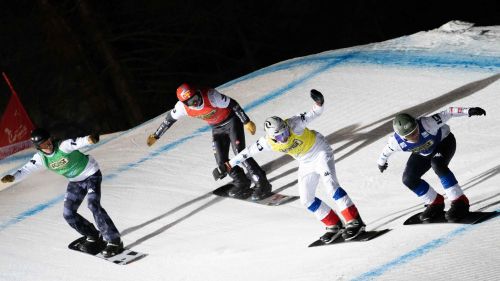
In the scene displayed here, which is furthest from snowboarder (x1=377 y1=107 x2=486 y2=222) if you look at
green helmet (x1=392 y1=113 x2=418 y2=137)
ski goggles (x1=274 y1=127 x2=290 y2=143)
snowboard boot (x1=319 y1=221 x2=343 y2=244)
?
ski goggles (x1=274 y1=127 x2=290 y2=143)

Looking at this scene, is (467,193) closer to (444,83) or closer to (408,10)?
(444,83)

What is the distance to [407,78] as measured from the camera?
10.8m

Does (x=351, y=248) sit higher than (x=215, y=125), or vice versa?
(x=215, y=125)

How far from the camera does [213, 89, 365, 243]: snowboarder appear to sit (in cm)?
666

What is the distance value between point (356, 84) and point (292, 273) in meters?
5.12

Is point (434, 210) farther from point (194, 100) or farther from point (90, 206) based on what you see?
point (90, 206)

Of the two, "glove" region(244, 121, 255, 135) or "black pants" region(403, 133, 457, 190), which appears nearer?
"black pants" region(403, 133, 457, 190)

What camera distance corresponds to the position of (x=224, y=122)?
8664 millimetres

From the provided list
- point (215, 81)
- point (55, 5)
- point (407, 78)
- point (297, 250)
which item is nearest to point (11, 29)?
point (55, 5)

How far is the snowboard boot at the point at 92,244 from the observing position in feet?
27.0

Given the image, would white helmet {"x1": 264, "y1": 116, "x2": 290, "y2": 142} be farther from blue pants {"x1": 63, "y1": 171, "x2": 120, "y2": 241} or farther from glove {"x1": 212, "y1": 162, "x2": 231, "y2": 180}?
blue pants {"x1": 63, "y1": 171, "x2": 120, "y2": 241}

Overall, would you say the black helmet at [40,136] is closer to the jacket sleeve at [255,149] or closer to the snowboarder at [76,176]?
the snowboarder at [76,176]

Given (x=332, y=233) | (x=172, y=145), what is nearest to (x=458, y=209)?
(x=332, y=233)

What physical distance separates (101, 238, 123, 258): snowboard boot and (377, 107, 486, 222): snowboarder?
318 centimetres
